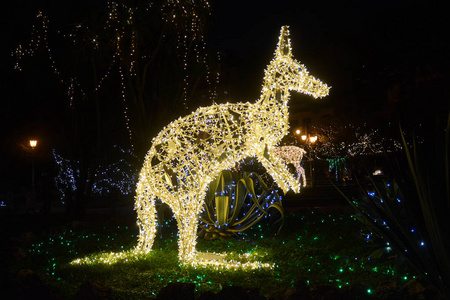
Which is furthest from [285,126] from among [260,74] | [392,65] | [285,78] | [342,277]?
[260,74]

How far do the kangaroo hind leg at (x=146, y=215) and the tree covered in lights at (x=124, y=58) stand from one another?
16.7ft

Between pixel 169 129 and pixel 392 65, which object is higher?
pixel 392 65

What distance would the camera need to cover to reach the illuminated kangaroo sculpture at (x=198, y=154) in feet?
21.4

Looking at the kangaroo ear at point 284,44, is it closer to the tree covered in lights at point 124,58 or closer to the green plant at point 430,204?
the tree covered in lights at point 124,58

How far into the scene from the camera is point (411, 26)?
9.13 meters

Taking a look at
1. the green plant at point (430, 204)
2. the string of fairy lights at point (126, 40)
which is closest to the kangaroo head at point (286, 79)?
the green plant at point (430, 204)

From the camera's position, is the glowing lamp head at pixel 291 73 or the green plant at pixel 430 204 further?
the glowing lamp head at pixel 291 73

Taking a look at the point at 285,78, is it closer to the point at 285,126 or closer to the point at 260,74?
the point at 285,126

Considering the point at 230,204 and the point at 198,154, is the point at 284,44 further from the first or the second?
the point at 230,204

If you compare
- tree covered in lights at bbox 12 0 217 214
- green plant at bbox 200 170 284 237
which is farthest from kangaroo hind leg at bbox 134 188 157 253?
tree covered in lights at bbox 12 0 217 214

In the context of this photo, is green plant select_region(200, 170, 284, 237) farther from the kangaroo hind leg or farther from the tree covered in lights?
the tree covered in lights

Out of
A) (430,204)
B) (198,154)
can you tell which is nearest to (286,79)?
(198,154)

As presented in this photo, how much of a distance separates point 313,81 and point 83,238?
5.44m

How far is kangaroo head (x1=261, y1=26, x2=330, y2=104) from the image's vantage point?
7.59 meters
